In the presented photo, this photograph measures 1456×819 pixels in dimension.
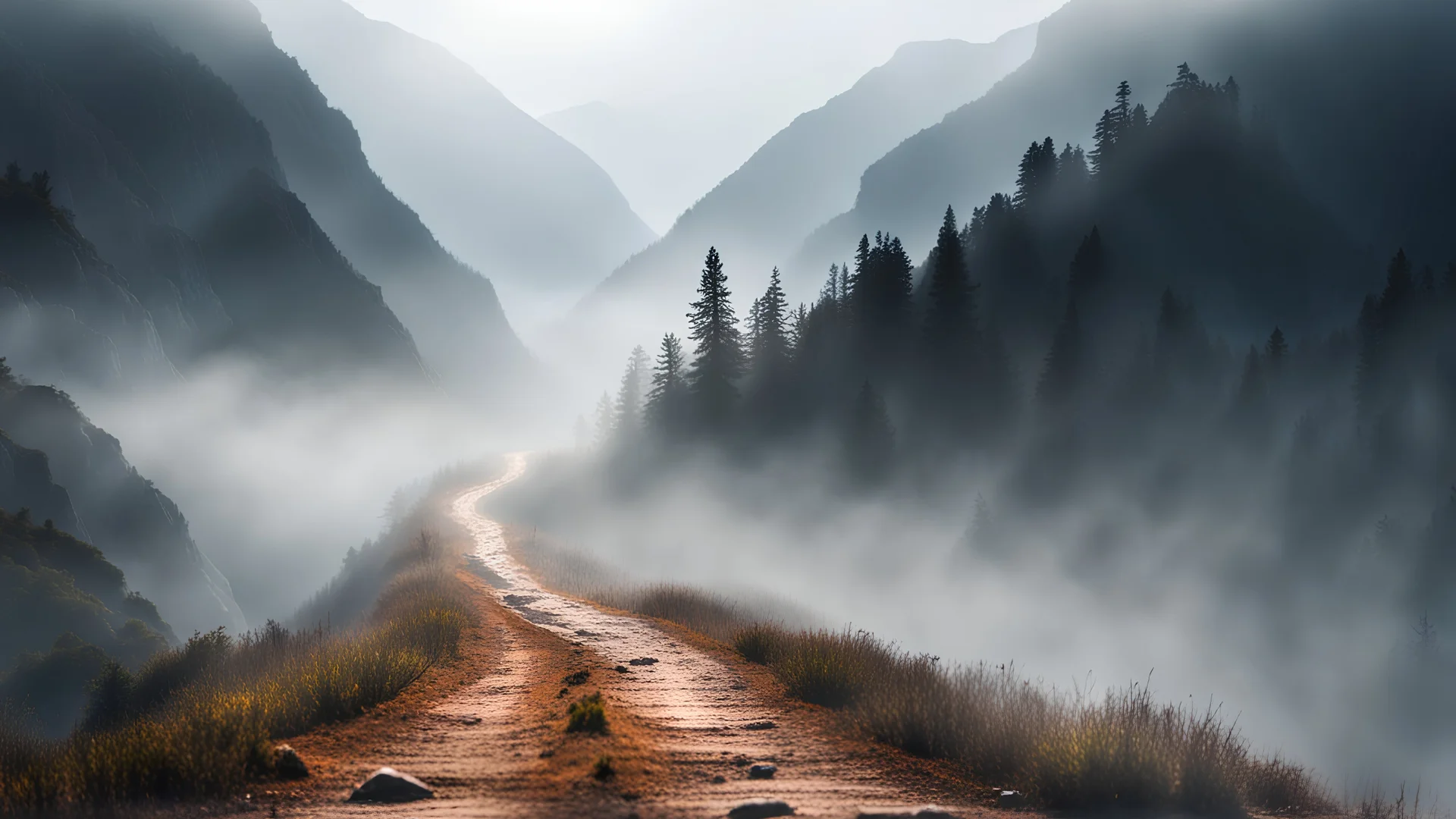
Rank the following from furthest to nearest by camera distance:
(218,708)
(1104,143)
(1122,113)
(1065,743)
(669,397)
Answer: (1122,113)
(1104,143)
(669,397)
(218,708)
(1065,743)

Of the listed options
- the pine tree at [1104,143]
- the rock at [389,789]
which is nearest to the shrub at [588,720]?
the rock at [389,789]

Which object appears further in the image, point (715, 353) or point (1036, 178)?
point (1036, 178)

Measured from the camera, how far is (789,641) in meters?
15.2

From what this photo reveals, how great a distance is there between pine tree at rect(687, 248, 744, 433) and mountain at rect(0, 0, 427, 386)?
70.5 metres

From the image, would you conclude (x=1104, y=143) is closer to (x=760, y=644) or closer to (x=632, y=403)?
(x=632, y=403)

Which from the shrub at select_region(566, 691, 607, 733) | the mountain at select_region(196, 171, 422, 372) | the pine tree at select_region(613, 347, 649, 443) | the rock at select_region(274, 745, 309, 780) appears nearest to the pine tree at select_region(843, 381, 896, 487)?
the pine tree at select_region(613, 347, 649, 443)

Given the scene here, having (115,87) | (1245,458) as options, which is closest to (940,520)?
(1245,458)

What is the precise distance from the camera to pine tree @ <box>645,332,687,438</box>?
6238 centimetres

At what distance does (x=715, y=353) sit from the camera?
2229 inches

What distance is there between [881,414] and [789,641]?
40.4 metres

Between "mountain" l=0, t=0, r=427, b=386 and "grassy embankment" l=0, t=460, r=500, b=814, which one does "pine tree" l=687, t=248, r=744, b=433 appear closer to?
"grassy embankment" l=0, t=460, r=500, b=814

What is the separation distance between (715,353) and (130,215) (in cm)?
10765

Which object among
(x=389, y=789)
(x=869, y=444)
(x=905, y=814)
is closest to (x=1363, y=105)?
(x=869, y=444)

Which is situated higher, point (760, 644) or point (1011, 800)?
point (760, 644)
